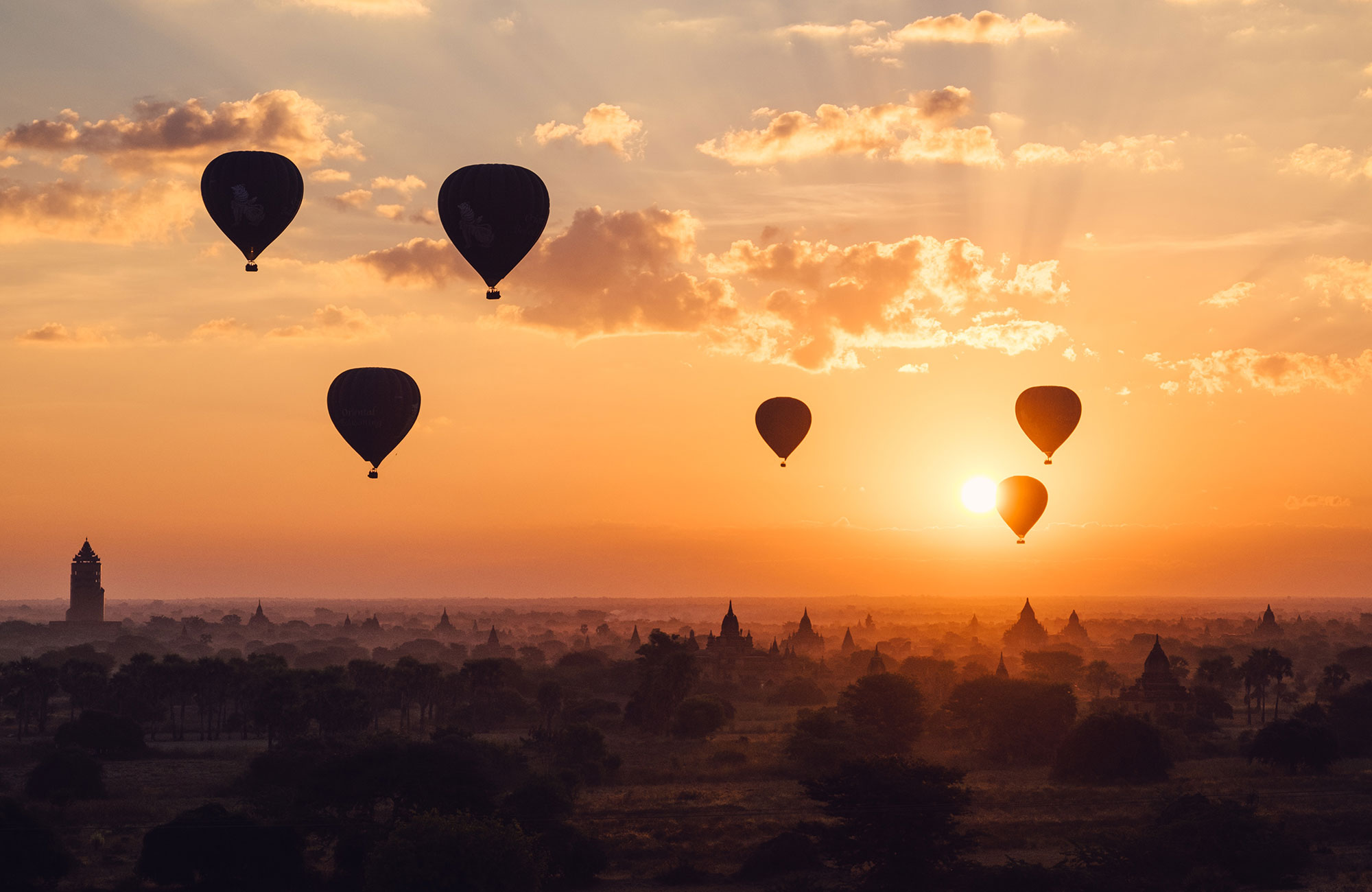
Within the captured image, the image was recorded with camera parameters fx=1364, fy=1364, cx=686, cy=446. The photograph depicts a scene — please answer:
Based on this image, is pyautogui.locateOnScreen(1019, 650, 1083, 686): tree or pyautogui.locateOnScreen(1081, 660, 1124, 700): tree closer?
pyautogui.locateOnScreen(1081, 660, 1124, 700): tree

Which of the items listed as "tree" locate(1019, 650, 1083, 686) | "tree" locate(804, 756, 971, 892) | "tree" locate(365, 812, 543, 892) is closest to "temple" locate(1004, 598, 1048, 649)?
"tree" locate(1019, 650, 1083, 686)

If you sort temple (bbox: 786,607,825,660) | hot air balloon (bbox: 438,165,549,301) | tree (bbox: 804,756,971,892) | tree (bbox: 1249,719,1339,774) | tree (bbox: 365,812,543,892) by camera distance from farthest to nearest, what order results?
temple (bbox: 786,607,825,660)
tree (bbox: 1249,719,1339,774)
hot air balloon (bbox: 438,165,549,301)
tree (bbox: 804,756,971,892)
tree (bbox: 365,812,543,892)

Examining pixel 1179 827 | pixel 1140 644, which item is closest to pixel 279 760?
pixel 1179 827

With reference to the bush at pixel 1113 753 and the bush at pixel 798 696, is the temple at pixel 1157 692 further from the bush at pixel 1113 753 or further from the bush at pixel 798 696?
the bush at pixel 798 696

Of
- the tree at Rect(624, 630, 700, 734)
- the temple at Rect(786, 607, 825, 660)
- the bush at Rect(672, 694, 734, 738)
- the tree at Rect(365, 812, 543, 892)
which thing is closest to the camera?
the tree at Rect(365, 812, 543, 892)

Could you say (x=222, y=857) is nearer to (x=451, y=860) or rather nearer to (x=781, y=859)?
(x=451, y=860)

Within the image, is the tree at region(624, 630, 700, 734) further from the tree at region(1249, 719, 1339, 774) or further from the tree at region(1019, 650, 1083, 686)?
the tree at region(1019, 650, 1083, 686)

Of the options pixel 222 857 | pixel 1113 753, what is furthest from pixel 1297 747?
pixel 222 857
